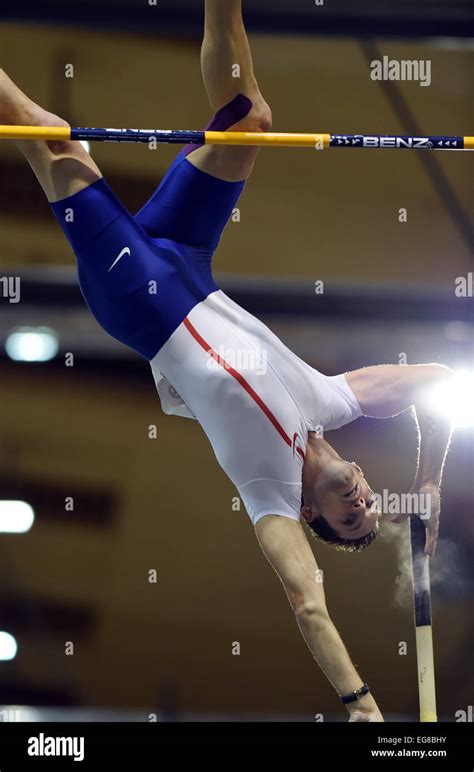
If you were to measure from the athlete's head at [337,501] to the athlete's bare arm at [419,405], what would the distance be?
0.17 metres

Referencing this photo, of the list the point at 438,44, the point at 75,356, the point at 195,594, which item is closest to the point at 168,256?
the point at 75,356

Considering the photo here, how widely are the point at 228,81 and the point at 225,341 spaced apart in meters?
0.94

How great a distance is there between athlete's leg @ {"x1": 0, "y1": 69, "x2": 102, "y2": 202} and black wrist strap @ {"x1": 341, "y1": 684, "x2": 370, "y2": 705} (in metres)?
2.06

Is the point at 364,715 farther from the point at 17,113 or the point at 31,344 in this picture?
the point at 17,113

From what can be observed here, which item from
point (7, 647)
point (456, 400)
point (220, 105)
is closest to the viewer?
point (220, 105)

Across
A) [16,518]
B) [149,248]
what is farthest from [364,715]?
[149,248]

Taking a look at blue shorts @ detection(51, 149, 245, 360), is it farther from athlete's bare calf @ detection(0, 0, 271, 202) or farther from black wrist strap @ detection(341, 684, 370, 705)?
black wrist strap @ detection(341, 684, 370, 705)

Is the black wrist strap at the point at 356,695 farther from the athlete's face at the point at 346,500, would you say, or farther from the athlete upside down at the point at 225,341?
the athlete's face at the point at 346,500

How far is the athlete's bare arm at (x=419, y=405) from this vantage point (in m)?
4.11

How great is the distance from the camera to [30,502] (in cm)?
418

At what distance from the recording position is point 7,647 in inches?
→ 161

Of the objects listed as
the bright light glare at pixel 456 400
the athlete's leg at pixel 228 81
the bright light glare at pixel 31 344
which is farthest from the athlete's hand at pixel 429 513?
the bright light glare at pixel 31 344

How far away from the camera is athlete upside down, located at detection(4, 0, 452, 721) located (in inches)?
144

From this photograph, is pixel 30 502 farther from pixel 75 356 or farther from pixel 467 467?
pixel 467 467
